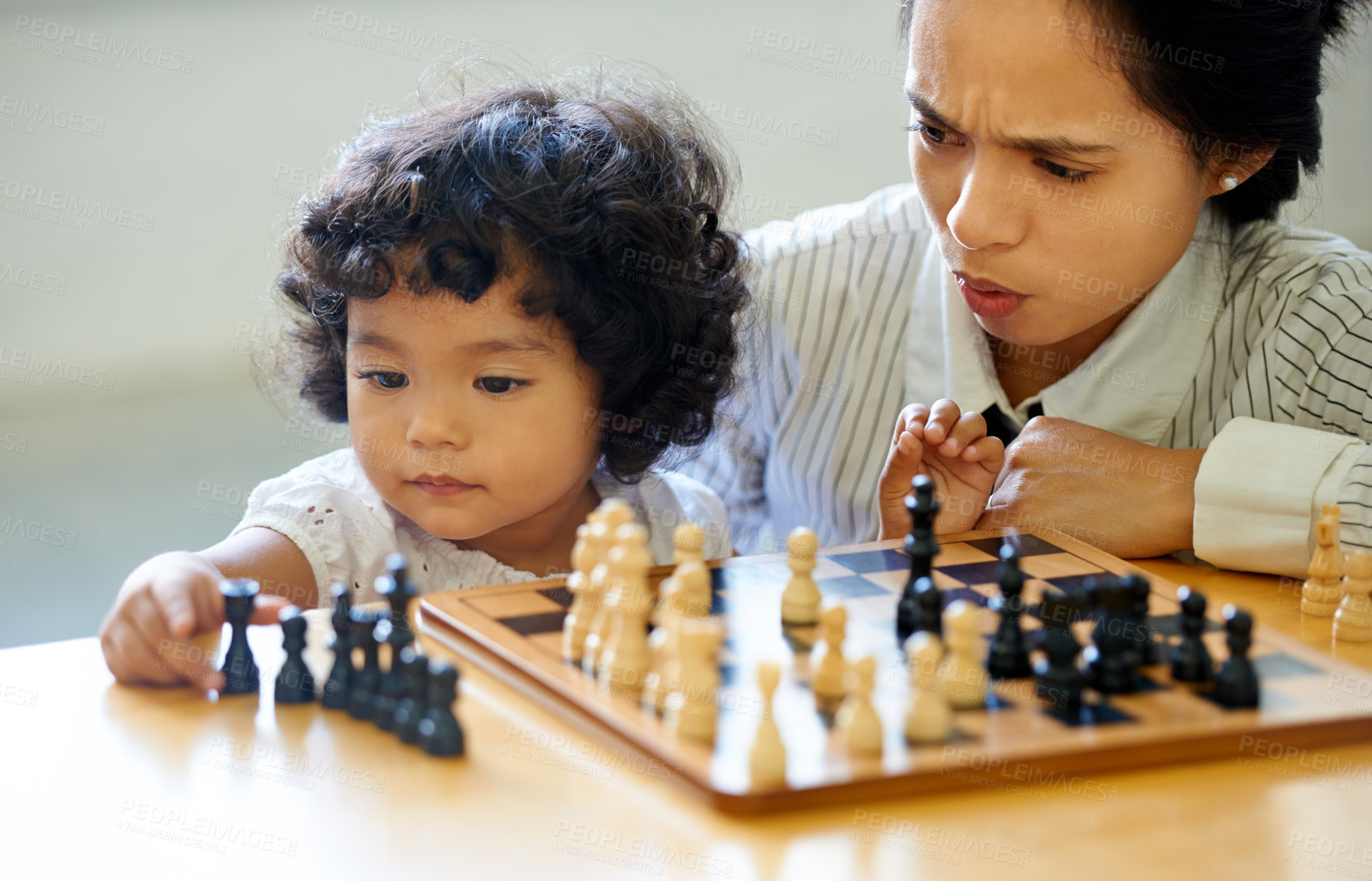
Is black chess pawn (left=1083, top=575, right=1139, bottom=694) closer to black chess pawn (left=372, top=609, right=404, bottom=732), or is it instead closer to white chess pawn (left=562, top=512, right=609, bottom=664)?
white chess pawn (left=562, top=512, right=609, bottom=664)

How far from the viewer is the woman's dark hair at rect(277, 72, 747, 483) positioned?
1.39 meters

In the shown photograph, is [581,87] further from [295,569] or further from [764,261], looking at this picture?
[295,569]

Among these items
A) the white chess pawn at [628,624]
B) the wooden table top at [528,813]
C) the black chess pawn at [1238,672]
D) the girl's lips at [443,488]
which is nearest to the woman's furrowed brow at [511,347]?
the girl's lips at [443,488]

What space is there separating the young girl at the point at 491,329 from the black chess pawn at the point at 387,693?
433mm

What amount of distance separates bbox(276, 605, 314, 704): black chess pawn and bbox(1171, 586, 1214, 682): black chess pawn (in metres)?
0.65

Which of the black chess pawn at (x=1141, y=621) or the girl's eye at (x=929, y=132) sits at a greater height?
the girl's eye at (x=929, y=132)

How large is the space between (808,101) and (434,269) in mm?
1769

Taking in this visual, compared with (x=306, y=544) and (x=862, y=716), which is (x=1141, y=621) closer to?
(x=862, y=716)

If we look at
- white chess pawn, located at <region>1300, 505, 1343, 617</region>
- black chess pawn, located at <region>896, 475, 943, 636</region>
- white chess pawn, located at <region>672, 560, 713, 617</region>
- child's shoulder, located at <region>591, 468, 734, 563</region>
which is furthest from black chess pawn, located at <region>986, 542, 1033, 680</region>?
child's shoulder, located at <region>591, 468, 734, 563</region>

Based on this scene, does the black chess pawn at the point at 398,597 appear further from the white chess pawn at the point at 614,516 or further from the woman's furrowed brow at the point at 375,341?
the woman's furrowed brow at the point at 375,341

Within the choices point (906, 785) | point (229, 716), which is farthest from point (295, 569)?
point (906, 785)

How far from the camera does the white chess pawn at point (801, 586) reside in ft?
3.55

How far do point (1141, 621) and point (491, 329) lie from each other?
0.71 metres

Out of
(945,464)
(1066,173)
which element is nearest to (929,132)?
(1066,173)
